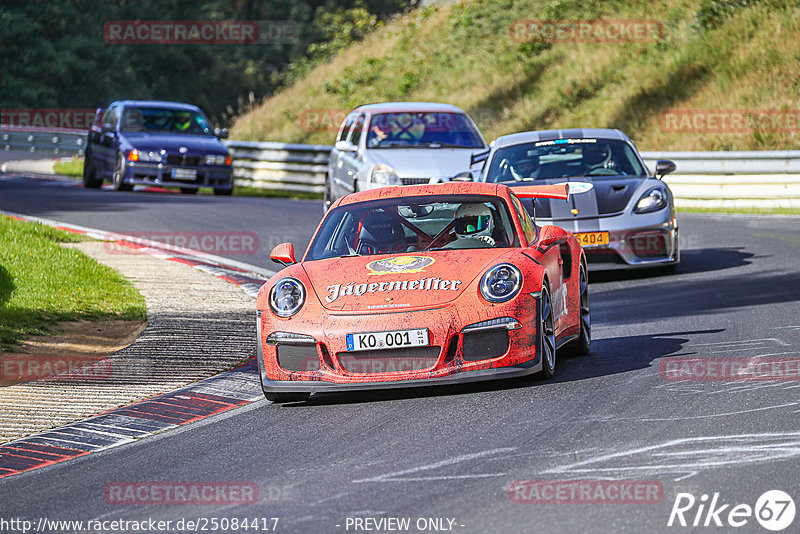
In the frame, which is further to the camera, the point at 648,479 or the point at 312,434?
the point at 312,434

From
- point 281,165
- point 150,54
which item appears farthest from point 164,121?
point 150,54

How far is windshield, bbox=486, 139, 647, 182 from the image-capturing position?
47.8 feet

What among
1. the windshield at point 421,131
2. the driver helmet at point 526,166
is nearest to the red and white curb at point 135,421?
the driver helmet at point 526,166

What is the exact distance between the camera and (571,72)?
3173 cm

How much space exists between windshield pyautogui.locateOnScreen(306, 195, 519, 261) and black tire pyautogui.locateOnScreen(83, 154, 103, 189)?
724 inches

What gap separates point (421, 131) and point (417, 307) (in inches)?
444

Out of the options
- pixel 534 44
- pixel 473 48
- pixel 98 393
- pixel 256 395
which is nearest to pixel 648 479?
pixel 256 395

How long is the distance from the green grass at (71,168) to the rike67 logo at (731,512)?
29098 millimetres

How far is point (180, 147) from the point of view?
24797mm

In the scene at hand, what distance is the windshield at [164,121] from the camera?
84.7ft

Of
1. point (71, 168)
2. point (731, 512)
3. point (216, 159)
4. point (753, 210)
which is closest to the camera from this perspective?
point (731, 512)

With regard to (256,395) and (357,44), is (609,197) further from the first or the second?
(357,44)

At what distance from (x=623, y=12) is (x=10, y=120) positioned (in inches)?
1195

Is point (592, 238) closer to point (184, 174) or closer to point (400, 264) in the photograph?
point (400, 264)
